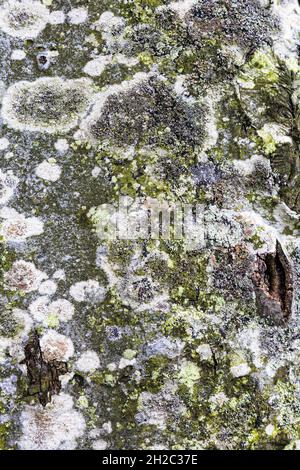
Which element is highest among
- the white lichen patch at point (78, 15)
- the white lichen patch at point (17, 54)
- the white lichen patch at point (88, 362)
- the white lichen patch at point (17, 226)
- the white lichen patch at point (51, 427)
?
the white lichen patch at point (78, 15)

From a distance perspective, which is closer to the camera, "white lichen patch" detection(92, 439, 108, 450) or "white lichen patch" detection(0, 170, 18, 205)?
"white lichen patch" detection(92, 439, 108, 450)

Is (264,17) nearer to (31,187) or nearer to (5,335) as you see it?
(31,187)

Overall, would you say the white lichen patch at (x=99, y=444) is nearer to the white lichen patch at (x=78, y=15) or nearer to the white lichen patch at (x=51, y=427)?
the white lichen patch at (x=51, y=427)

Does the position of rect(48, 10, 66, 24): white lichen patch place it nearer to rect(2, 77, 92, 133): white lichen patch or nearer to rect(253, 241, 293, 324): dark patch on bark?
rect(2, 77, 92, 133): white lichen patch

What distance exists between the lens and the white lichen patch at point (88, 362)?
1.68 metres

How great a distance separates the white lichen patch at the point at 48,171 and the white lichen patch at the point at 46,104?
12cm

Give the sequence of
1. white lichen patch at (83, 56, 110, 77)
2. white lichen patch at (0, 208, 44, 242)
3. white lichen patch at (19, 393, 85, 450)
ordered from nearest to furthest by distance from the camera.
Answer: white lichen patch at (19, 393, 85, 450), white lichen patch at (0, 208, 44, 242), white lichen patch at (83, 56, 110, 77)

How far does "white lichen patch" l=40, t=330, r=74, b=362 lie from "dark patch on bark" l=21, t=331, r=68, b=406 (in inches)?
0.5

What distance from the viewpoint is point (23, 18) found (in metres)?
1.91

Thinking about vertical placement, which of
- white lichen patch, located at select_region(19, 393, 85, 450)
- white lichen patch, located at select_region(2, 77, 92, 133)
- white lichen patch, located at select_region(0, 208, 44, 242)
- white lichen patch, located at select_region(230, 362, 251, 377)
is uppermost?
white lichen patch, located at select_region(2, 77, 92, 133)

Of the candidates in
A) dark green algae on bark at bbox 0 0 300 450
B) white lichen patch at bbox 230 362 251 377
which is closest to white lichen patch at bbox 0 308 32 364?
dark green algae on bark at bbox 0 0 300 450

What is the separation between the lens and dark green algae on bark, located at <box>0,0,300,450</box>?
1676mm

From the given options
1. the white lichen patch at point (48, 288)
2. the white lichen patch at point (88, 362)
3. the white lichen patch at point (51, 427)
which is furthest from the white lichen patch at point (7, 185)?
the white lichen patch at point (51, 427)
